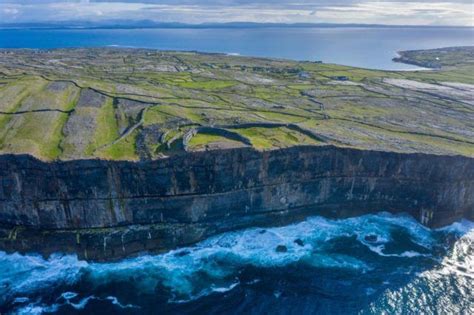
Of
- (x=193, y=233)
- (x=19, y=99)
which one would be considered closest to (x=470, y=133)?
(x=193, y=233)

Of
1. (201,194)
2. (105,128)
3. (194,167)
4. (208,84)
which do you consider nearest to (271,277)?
(201,194)

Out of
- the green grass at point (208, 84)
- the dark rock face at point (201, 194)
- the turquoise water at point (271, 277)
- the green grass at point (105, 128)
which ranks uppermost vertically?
the green grass at point (208, 84)

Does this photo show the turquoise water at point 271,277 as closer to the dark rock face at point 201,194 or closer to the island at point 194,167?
the dark rock face at point 201,194

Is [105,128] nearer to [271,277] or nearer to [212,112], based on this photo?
[212,112]

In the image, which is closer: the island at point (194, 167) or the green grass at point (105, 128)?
the island at point (194, 167)

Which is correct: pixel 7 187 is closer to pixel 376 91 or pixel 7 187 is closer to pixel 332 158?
pixel 332 158

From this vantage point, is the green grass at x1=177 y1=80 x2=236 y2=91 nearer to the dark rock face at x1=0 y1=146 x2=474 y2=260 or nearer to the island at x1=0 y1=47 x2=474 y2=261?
the island at x1=0 y1=47 x2=474 y2=261

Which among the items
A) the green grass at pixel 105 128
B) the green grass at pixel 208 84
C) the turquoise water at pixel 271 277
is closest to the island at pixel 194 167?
the green grass at pixel 105 128

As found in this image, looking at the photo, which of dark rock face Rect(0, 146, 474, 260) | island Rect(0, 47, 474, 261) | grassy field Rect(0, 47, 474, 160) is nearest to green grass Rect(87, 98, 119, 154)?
grassy field Rect(0, 47, 474, 160)
